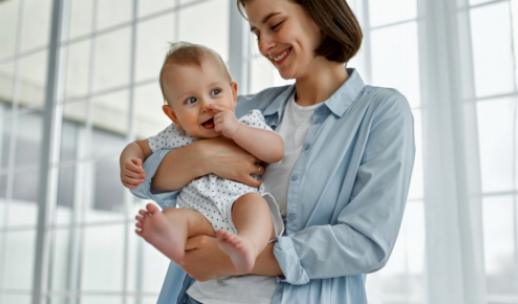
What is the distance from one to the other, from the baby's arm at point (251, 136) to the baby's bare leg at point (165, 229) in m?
0.20

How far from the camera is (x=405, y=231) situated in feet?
5.63

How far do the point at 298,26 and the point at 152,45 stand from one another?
165 centimetres

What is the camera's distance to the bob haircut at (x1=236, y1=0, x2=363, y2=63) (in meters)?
1.33

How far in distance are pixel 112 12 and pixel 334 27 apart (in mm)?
2036

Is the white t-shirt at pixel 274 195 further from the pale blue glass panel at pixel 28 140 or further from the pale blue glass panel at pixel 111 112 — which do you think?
the pale blue glass panel at pixel 28 140

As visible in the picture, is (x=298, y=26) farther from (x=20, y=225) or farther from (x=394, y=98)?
(x=20, y=225)

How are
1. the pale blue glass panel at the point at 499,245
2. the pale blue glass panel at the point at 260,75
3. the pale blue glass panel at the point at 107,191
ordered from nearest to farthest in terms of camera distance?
the pale blue glass panel at the point at 499,245 → the pale blue glass panel at the point at 260,75 → the pale blue glass panel at the point at 107,191

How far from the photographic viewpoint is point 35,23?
11.6 feet

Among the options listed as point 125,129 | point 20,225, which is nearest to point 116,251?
point 125,129

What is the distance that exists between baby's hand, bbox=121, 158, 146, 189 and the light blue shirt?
86mm

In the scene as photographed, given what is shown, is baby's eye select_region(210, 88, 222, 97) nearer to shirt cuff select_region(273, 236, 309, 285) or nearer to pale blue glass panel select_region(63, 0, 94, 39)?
shirt cuff select_region(273, 236, 309, 285)

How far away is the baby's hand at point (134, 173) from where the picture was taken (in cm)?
129

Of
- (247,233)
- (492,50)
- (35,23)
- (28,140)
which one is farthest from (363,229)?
(35,23)

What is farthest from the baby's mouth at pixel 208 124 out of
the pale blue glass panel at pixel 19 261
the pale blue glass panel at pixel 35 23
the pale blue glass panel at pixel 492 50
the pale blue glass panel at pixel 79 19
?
the pale blue glass panel at pixel 35 23
